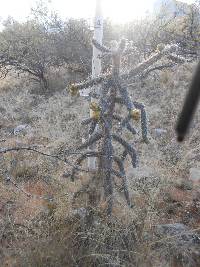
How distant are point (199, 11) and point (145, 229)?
1303cm

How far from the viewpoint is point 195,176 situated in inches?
296

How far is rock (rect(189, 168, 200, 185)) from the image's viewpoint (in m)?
7.40

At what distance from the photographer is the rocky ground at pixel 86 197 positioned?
414cm

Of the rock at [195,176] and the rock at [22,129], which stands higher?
the rock at [22,129]

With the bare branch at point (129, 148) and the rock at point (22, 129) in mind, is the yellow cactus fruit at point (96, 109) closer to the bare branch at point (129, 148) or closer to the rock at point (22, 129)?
the bare branch at point (129, 148)

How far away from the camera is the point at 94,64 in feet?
21.1

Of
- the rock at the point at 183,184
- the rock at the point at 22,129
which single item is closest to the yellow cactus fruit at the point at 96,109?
the rock at the point at 183,184

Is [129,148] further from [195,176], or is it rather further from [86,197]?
[195,176]

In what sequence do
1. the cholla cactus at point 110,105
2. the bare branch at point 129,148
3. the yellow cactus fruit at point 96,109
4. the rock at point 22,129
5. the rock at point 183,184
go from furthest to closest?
the rock at point 22,129, the rock at point 183,184, the bare branch at point 129,148, the cholla cactus at point 110,105, the yellow cactus fruit at point 96,109

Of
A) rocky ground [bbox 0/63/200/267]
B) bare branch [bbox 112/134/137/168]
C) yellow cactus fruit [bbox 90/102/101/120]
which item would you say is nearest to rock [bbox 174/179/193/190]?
rocky ground [bbox 0/63/200/267]

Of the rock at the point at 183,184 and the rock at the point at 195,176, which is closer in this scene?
the rock at the point at 183,184

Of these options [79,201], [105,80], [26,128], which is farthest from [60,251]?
[26,128]

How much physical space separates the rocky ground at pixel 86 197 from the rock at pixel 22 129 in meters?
0.02

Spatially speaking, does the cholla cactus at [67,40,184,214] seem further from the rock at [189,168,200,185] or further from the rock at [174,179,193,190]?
the rock at [189,168,200,185]
